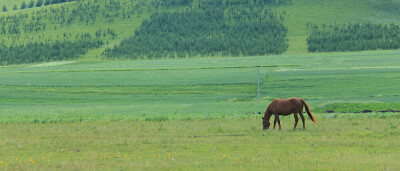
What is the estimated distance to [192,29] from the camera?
163000 mm

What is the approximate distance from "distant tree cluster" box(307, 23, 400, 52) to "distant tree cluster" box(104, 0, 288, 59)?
8812mm

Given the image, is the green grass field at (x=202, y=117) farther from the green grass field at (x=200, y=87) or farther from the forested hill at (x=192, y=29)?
the forested hill at (x=192, y=29)

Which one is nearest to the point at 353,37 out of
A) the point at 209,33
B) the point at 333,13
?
the point at 333,13

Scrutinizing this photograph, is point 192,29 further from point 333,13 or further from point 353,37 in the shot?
point 353,37

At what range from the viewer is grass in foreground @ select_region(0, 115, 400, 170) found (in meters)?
19.9

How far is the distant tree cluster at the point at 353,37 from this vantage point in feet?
421

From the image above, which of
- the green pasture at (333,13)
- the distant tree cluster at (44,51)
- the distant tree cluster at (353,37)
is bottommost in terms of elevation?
the distant tree cluster at (44,51)

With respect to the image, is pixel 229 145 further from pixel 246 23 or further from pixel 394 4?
pixel 394 4

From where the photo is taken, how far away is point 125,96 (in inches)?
2911

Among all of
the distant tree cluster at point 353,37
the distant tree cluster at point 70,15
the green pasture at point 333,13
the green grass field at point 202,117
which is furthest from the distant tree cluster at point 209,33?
the distant tree cluster at point 70,15

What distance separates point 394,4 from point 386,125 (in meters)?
155

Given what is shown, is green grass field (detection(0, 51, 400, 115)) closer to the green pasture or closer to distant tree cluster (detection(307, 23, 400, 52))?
distant tree cluster (detection(307, 23, 400, 52))

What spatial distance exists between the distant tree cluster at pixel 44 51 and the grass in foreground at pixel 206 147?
113923 mm

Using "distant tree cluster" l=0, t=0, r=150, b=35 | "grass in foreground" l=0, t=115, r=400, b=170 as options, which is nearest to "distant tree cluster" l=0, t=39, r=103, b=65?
"distant tree cluster" l=0, t=0, r=150, b=35
